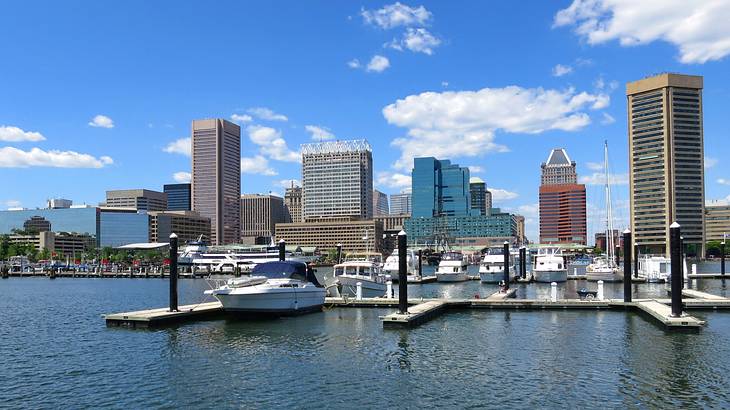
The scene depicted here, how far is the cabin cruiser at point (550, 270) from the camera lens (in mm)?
97750

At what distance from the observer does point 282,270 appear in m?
51.1

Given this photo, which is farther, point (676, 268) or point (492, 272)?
point (492, 272)

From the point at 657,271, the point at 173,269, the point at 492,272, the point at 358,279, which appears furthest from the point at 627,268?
the point at 657,271

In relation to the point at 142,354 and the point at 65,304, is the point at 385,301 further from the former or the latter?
the point at 65,304

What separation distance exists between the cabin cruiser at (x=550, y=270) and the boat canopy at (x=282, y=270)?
56144mm

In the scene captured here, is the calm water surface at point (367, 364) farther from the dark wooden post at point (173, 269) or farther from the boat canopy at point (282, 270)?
the boat canopy at point (282, 270)

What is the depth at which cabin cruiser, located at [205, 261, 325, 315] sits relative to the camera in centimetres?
4719

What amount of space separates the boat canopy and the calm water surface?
494 centimetres

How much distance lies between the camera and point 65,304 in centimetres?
6712

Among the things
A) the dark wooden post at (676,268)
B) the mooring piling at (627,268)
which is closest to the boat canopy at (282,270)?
the mooring piling at (627,268)

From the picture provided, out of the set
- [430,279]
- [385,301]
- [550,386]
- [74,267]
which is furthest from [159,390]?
[74,267]

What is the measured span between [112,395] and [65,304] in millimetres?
47304

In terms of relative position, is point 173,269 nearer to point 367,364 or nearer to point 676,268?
point 367,364

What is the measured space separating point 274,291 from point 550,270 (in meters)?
61.5
